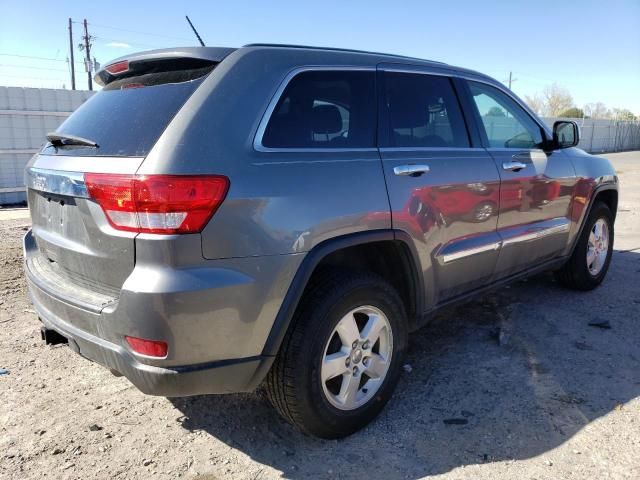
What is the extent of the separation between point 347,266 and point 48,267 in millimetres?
1584

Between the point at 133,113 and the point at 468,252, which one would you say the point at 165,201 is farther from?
the point at 468,252

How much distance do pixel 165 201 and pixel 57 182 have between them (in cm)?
79

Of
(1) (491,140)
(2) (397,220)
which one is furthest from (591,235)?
(2) (397,220)

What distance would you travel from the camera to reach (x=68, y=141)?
270cm

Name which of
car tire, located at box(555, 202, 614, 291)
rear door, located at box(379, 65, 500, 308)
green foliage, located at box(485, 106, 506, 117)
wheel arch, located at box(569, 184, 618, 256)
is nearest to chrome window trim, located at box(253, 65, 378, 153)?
rear door, located at box(379, 65, 500, 308)

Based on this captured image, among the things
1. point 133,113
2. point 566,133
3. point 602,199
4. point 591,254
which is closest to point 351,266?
point 133,113

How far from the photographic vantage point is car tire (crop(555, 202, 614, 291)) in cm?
485

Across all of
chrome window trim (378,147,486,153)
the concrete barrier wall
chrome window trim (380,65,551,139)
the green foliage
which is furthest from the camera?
the concrete barrier wall

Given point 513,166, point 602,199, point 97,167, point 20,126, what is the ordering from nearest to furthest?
point 97,167
point 513,166
point 602,199
point 20,126

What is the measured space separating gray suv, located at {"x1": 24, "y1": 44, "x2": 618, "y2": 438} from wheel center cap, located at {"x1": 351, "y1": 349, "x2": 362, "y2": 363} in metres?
0.01

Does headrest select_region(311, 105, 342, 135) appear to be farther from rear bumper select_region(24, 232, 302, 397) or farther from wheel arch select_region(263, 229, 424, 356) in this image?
rear bumper select_region(24, 232, 302, 397)

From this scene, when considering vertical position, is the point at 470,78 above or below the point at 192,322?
above

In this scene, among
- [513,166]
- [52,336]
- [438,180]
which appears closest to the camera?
[52,336]

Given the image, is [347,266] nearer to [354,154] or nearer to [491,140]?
[354,154]
